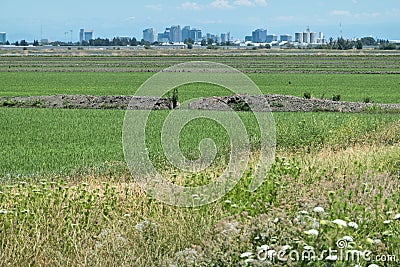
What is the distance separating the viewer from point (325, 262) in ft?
19.8

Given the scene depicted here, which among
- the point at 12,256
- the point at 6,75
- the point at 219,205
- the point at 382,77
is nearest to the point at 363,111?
the point at 219,205

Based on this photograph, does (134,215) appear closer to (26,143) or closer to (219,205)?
(219,205)

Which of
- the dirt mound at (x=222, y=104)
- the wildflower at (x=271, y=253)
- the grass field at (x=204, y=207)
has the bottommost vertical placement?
the dirt mound at (x=222, y=104)

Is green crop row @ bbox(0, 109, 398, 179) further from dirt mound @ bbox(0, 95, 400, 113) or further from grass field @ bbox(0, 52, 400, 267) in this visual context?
dirt mound @ bbox(0, 95, 400, 113)

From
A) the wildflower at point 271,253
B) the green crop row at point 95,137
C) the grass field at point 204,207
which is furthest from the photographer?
the green crop row at point 95,137

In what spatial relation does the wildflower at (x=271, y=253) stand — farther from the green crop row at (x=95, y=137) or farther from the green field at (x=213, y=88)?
the green field at (x=213, y=88)

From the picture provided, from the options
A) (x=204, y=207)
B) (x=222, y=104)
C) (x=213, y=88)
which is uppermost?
(x=204, y=207)

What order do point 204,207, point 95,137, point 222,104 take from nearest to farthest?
point 204,207, point 95,137, point 222,104

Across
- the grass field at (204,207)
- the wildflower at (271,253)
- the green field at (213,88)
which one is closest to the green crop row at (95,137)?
the grass field at (204,207)

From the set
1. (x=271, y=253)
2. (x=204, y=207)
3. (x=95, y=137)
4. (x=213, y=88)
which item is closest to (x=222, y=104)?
(x=95, y=137)

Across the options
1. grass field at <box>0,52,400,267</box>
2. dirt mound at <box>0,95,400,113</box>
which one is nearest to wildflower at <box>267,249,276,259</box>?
grass field at <box>0,52,400,267</box>

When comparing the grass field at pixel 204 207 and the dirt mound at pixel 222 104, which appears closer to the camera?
the grass field at pixel 204 207

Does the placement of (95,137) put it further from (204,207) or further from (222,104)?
(204,207)

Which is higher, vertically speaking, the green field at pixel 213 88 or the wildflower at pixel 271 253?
the wildflower at pixel 271 253
